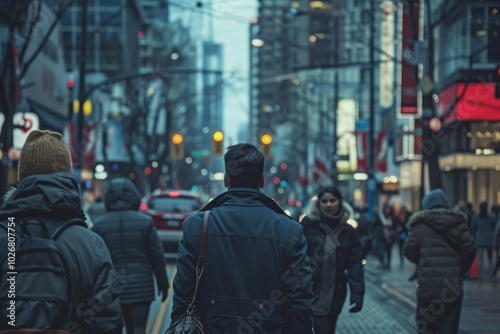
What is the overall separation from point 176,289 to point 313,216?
4.82 m

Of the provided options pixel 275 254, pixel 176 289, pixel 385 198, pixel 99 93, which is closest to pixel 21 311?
pixel 176 289

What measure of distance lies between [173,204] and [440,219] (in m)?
19.9

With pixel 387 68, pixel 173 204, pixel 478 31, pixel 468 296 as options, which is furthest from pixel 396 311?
pixel 387 68

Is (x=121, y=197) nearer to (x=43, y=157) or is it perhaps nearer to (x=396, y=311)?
(x=43, y=157)

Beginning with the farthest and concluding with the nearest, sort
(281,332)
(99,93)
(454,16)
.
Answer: (99,93)
(454,16)
(281,332)


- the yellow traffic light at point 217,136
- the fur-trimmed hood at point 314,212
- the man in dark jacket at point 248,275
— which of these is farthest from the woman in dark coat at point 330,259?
the yellow traffic light at point 217,136

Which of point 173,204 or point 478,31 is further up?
point 478,31

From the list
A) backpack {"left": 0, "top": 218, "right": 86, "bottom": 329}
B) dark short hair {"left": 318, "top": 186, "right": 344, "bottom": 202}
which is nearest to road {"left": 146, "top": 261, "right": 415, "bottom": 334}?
dark short hair {"left": 318, "top": 186, "right": 344, "bottom": 202}

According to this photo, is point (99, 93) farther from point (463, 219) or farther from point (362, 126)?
point (463, 219)

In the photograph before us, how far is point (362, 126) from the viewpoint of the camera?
4562cm

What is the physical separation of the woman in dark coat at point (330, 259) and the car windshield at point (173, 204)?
19.4 meters

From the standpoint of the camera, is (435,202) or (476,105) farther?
(476,105)

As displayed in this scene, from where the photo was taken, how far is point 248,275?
5.84 metres

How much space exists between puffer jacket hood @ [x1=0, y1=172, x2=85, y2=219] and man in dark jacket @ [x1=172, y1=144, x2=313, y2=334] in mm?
825
